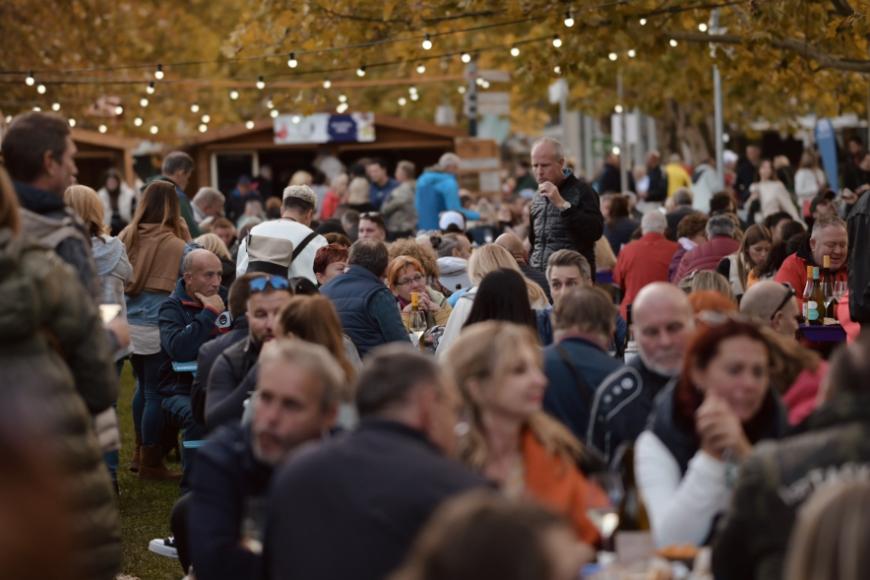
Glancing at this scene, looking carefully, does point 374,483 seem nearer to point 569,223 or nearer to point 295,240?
point 295,240

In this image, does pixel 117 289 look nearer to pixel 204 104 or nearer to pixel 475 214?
pixel 475 214

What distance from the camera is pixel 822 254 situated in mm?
12305

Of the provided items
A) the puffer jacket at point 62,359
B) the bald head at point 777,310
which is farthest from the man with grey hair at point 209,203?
the puffer jacket at point 62,359

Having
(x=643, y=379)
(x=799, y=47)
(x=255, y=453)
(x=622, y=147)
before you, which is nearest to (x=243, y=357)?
(x=643, y=379)

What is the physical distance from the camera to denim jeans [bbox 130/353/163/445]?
41.6 ft

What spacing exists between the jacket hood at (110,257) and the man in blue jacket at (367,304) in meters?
1.24

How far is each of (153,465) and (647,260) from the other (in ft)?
18.0

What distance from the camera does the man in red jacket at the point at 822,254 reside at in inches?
482

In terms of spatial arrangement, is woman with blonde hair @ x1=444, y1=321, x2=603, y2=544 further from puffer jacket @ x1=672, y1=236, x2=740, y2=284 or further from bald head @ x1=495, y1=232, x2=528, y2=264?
puffer jacket @ x1=672, y1=236, x2=740, y2=284

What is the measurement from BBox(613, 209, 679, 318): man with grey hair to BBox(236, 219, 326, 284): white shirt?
15.1ft

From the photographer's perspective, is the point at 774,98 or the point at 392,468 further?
the point at 774,98

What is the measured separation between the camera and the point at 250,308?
8891 millimetres

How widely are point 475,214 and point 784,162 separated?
33.4 feet

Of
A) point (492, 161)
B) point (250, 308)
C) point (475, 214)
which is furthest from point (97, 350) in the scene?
point (492, 161)
